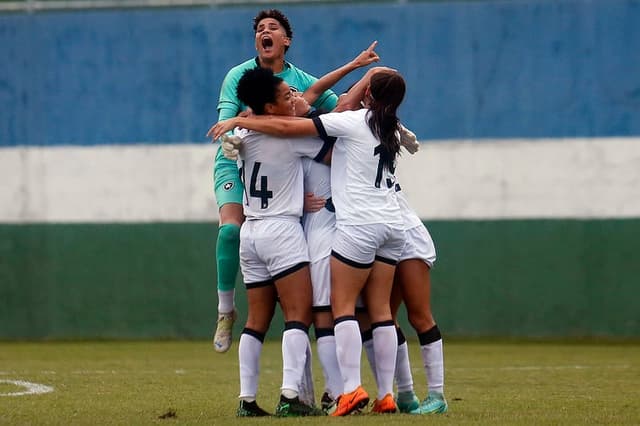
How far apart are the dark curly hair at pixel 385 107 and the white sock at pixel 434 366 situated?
3.58 ft

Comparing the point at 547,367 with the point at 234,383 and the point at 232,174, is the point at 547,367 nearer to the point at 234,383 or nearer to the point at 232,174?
the point at 234,383

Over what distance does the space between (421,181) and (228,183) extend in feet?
21.2

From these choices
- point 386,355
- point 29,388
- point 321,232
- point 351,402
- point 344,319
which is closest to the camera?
point 351,402

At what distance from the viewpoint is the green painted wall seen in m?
14.2

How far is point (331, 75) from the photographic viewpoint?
25.7 feet

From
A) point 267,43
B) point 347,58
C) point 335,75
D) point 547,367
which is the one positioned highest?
point 347,58

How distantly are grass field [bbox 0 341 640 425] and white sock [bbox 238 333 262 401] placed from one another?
182 millimetres

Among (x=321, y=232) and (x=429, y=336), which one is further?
(x=429, y=336)

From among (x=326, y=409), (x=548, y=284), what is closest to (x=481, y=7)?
(x=548, y=284)

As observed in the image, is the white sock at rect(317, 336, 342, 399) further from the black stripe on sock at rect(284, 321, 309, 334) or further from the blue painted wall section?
the blue painted wall section

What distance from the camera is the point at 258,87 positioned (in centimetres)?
723

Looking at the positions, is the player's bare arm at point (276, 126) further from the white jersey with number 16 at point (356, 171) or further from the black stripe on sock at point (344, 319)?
the black stripe on sock at point (344, 319)

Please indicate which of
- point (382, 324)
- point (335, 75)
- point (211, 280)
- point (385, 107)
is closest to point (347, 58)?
point (211, 280)

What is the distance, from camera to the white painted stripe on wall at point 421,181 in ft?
46.4
